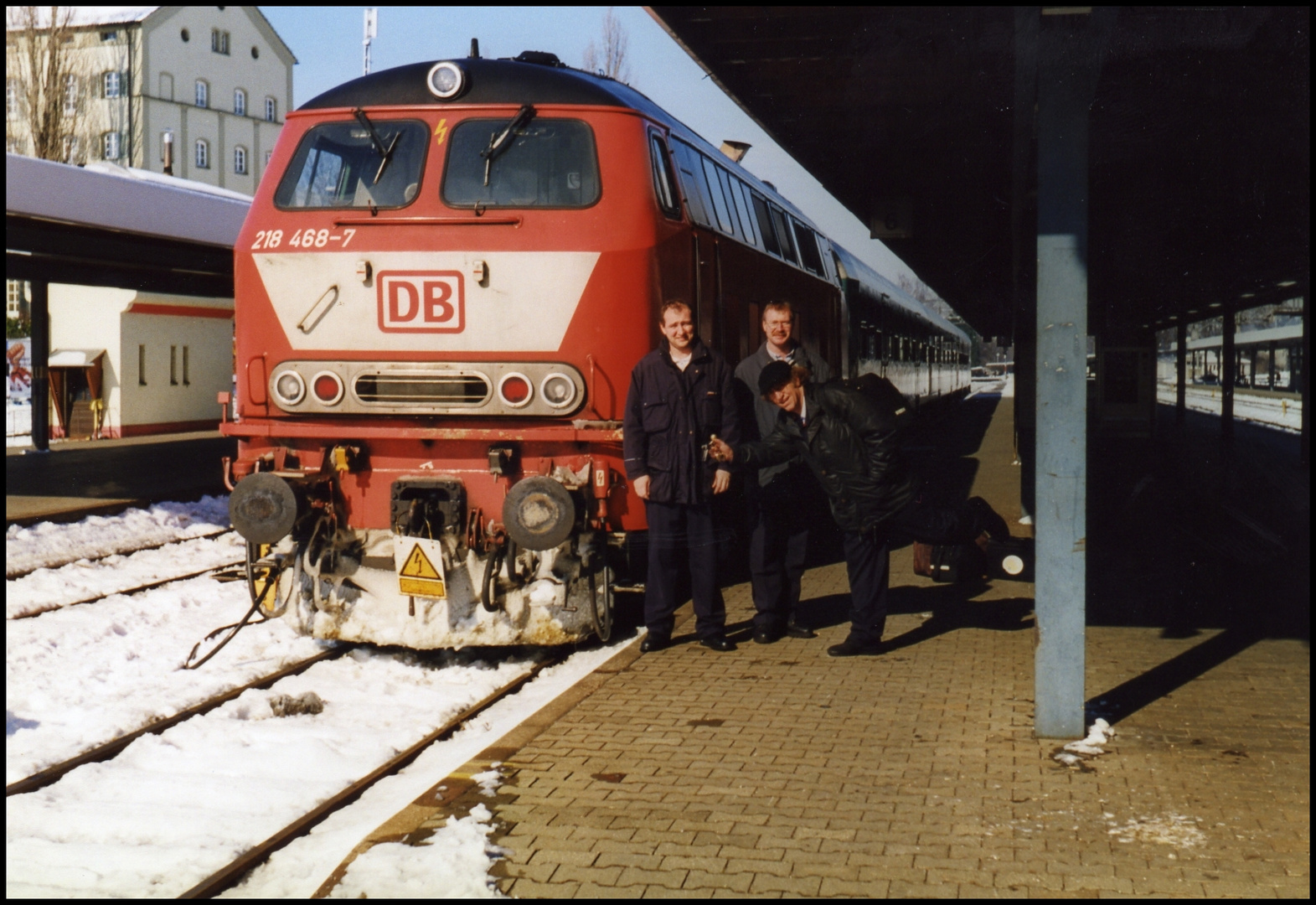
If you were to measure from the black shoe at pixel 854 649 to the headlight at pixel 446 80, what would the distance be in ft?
12.3

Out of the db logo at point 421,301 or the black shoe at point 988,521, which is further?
the black shoe at point 988,521

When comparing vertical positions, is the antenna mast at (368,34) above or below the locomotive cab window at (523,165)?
above

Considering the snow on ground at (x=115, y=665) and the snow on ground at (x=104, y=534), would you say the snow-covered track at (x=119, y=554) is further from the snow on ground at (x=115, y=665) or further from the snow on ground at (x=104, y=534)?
the snow on ground at (x=115, y=665)

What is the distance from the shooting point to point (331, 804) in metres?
5.05

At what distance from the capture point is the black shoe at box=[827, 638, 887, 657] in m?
7.30

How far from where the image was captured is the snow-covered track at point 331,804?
167 inches

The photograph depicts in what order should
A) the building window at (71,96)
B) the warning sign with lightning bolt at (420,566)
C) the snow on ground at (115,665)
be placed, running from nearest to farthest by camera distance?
the snow on ground at (115,665), the warning sign with lightning bolt at (420,566), the building window at (71,96)

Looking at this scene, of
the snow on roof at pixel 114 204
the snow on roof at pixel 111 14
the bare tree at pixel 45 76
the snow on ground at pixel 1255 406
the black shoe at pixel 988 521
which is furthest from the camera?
the snow on roof at pixel 111 14

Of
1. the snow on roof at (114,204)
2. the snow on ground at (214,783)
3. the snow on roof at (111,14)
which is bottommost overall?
the snow on ground at (214,783)

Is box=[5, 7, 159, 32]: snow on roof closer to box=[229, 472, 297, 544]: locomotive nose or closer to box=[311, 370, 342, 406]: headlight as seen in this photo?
box=[311, 370, 342, 406]: headlight

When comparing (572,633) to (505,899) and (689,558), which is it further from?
(505,899)

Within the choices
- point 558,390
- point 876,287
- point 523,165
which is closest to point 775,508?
point 558,390

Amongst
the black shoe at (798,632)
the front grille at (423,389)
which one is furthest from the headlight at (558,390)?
the black shoe at (798,632)

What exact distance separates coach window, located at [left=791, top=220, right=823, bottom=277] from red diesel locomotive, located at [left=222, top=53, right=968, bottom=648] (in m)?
5.36
